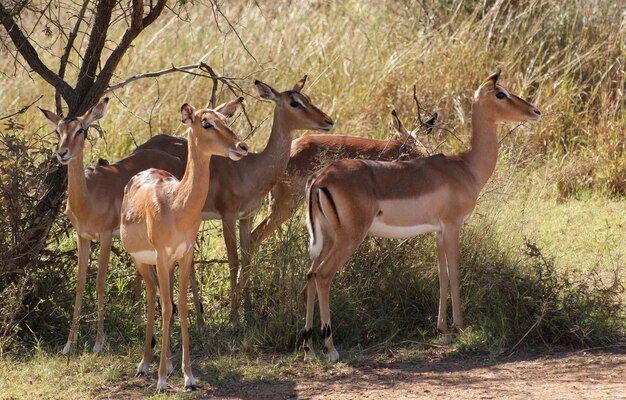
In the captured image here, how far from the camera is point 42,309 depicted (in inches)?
266

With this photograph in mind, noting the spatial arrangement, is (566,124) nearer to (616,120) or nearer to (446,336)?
(616,120)

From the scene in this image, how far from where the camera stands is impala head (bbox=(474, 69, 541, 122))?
22.4 ft

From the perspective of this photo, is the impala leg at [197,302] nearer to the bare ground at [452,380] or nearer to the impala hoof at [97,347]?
the impala hoof at [97,347]

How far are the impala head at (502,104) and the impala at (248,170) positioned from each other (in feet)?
3.87

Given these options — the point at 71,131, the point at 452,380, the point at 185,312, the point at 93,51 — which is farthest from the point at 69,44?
the point at 452,380

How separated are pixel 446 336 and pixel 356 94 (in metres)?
4.83

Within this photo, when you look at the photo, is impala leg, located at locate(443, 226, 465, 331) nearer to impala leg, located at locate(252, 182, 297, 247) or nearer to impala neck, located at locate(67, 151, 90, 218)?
impala leg, located at locate(252, 182, 297, 247)

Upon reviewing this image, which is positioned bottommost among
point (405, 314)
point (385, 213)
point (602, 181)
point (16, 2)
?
point (405, 314)

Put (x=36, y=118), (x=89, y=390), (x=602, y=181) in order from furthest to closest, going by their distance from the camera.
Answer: (x=36, y=118), (x=602, y=181), (x=89, y=390)

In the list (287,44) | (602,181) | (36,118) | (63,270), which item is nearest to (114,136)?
(36,118)

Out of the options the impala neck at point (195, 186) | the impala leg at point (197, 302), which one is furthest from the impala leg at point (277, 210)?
the impala neck at point (195, 186)

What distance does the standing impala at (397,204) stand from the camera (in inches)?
245

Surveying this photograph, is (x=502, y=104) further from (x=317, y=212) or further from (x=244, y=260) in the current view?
(x=244, y=260)

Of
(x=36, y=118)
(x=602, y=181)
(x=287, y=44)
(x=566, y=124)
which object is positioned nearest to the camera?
(x=602, y=181)
